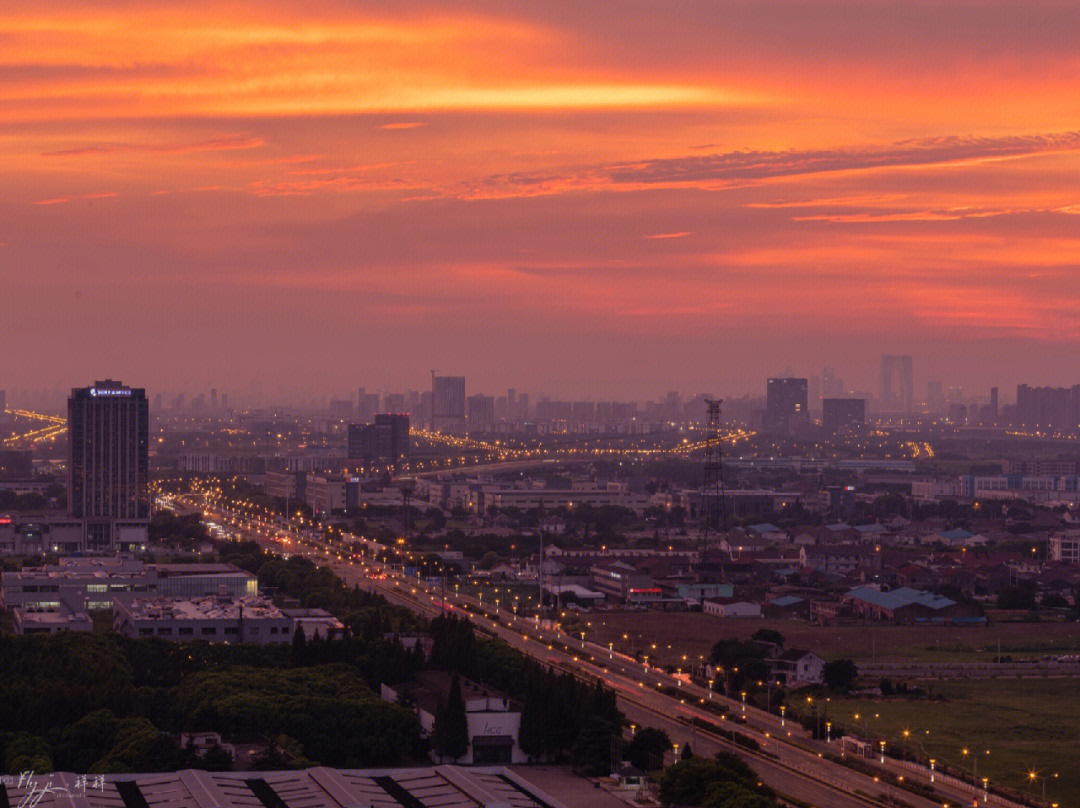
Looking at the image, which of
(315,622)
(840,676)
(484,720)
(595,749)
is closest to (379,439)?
(315,622)

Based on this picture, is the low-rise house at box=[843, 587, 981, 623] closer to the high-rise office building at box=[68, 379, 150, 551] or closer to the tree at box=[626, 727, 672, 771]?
the tree at box=[626, 727, 672, 771]

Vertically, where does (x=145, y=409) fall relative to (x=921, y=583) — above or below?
above

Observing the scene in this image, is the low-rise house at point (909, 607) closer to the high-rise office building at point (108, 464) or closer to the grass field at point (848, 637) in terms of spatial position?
the grass field at point (848, 637)

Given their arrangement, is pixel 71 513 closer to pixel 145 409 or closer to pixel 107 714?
pixel 145 409

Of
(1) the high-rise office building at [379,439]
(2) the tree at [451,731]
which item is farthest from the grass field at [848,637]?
(1) the high-rise office building at [379,439]

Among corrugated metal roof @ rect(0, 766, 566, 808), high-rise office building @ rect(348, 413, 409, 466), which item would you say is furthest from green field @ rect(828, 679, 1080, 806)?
high-rise office building @ rect(348, 413, 409, 466)

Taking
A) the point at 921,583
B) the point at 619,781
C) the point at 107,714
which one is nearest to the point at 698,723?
the point at 619,781
